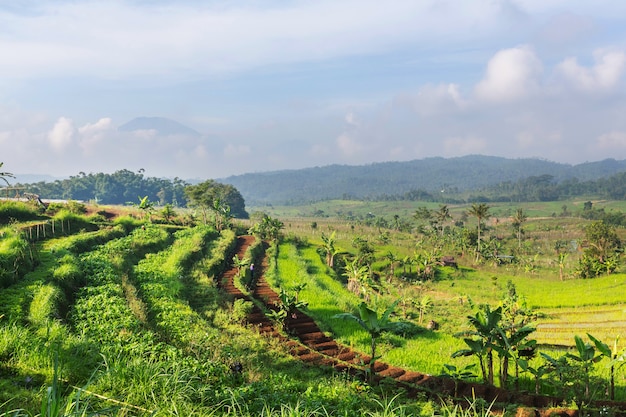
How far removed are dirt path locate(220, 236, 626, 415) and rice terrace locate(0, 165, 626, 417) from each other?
54mm

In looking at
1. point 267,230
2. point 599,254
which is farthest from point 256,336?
point 599,254

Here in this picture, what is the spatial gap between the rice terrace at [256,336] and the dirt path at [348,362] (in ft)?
0.18

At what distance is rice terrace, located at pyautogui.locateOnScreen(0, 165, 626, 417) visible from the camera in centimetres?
636

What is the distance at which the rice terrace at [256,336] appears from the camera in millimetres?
6359

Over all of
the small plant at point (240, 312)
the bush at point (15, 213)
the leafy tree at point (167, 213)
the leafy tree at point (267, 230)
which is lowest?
the small plant at point (240, 312)

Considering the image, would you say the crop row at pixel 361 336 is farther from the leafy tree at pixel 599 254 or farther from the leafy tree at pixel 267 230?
the leafy tree at pixel 599 254

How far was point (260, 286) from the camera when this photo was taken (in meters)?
21.3

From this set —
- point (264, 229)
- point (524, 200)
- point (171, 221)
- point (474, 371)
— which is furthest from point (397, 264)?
point (524, 200)

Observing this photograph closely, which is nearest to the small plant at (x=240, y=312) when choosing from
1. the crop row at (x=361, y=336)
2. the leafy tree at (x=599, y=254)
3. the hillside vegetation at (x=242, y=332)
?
the hillside vegetation at (x=242, y=332)

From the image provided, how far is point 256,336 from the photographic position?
13.1 m

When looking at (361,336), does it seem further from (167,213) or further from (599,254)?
(599,254)

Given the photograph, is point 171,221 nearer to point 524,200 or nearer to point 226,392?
point 226,392

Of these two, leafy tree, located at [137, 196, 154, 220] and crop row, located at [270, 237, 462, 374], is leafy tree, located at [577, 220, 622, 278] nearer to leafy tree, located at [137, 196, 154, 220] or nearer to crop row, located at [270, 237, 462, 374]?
crop row, located at [270, 237, 462, 374]

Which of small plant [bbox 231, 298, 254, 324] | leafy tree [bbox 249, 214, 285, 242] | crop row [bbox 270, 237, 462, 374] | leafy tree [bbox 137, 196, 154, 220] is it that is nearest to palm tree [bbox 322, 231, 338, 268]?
leafy tree [bbox 249, 214, 285, 242]
